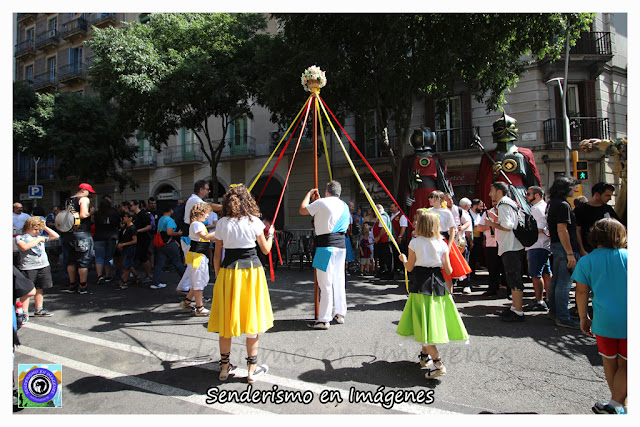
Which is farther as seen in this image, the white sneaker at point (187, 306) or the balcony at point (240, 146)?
the balcony at point (240, 146)

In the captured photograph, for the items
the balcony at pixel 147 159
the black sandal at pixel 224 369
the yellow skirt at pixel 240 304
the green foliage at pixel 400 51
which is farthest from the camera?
the balcony at pixel 147 159

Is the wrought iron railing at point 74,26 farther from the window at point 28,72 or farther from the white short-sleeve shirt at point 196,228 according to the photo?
the white short-sleeve shirt at point 196,228

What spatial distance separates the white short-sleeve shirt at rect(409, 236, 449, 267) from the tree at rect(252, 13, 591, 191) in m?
6.63

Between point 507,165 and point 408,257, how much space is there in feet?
16.1

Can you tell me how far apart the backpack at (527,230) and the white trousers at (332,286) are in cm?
229

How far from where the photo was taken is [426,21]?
28.8ft

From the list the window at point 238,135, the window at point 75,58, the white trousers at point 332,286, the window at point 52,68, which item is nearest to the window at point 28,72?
the window at point 52,68

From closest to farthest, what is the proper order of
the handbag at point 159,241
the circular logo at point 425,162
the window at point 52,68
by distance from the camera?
the handbag at point 159,241 < the circular logo at point 425,162 < the window at point 52,68

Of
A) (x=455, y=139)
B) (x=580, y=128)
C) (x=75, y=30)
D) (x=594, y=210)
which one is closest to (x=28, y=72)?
(x=75, y=30)

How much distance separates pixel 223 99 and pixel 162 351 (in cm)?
1069

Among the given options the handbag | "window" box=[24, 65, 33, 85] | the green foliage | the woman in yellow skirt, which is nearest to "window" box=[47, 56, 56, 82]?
"window" box=[24, 65, 33, 85]

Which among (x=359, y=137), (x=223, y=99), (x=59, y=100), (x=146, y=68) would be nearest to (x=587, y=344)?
(x=223, y=99)

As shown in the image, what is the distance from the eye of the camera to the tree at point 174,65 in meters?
12.4

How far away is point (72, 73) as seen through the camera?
25641 millimetres
